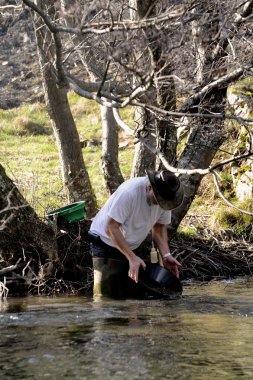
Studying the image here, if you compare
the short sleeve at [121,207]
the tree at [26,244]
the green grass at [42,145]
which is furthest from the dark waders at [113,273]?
the green grass at [42,145]

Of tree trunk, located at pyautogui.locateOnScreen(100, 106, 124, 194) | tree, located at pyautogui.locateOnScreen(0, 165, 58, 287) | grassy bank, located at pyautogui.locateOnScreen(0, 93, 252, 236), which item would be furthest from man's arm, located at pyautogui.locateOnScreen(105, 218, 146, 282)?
tree trunk, located at pyautogui.locateOnScreen(100, 106, 124, 194)

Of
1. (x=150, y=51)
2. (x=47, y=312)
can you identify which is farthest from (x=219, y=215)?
(x=150, y=51)

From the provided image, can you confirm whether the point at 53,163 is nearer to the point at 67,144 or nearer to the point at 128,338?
the point at 67,144

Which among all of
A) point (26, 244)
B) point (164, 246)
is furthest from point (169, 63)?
point (26, 244)

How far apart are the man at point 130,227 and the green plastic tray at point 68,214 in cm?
125

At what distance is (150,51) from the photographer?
677 centimetres

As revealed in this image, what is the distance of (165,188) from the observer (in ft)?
26.2

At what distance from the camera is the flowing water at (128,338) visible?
577 cm

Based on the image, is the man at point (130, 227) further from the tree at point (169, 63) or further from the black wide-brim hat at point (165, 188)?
the tree at point (169, 63)

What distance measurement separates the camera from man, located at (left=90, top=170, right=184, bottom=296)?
810cm

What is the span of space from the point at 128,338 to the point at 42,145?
498 inches

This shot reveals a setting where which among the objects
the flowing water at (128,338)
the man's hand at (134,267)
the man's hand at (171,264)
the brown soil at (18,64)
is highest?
the brown soil at (18,64)

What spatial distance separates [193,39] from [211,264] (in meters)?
4.00

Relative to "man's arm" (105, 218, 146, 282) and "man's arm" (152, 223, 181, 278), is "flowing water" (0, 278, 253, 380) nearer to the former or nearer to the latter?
"man's arm" (152, 223, 181, 278)
